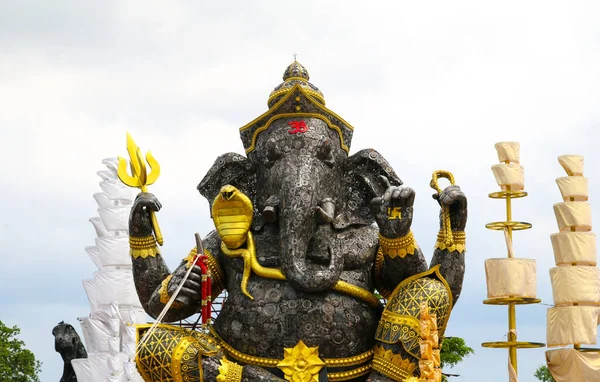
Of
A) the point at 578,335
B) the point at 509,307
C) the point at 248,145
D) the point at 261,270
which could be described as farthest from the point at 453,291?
the point at 578,335

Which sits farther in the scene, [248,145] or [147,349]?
[248,145]

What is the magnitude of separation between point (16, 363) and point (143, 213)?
12735mm

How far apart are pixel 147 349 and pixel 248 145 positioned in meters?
1.71

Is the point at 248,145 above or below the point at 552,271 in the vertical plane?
below

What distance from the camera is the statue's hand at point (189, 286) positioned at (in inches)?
303

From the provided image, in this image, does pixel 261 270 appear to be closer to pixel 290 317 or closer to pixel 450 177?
pixel 290 317

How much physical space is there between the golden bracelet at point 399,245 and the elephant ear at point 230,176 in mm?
1120

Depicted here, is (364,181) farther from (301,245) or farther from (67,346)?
(67,346)

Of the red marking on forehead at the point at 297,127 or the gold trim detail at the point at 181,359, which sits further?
the red marking on forehead at the point at 297,127

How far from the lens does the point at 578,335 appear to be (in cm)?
1792

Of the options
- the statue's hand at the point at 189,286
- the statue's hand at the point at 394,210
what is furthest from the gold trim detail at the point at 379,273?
the statue's hand at the point at 189,286

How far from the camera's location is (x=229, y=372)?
7.29 metres

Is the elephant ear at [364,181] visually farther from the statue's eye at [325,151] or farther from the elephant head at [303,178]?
the statue's eye at [325,151]

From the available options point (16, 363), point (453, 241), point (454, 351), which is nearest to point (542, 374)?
point (454, 351)
